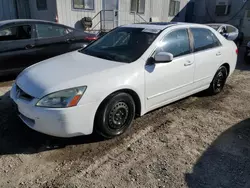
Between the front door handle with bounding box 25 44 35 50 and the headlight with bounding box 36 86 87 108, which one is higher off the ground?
the front door handle with bounding box 25 44 35 50

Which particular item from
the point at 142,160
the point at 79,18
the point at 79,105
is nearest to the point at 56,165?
the point at 79,105

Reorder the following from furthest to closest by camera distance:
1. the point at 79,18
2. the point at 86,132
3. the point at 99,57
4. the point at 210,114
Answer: the point at 79,18 < the point at 210,114 < the point at 99,57 < the point at 86,132

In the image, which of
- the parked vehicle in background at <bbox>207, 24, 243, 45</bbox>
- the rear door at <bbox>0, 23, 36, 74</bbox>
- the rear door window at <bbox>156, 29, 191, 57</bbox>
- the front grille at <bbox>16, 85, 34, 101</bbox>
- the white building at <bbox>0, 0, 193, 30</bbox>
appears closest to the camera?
the front grille at <bbox>16, 85, 34, 101</bbox>

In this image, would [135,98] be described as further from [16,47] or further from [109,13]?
[109,13]

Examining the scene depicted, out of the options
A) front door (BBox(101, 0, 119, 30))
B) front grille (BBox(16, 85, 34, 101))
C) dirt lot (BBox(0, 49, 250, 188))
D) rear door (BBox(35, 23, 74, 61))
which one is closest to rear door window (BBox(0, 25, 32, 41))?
rear door (BBox(35, 23, 74, 61))

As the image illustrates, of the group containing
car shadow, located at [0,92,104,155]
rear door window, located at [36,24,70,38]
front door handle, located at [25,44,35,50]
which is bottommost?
car shadow, located at [0,92,104,155]

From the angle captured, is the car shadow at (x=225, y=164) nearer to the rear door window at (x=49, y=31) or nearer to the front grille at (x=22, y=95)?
the front grille at (x=22, y=95)

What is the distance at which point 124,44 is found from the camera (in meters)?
3.72

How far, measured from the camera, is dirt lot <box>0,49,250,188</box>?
241 centimetres

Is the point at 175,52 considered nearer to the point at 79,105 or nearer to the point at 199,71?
the point at 199,71

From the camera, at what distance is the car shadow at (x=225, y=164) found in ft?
7.88

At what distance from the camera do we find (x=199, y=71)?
407cm

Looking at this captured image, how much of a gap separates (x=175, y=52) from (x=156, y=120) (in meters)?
1.16

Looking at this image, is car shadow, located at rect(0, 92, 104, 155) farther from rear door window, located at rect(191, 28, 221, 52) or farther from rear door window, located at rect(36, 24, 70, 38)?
rear door window, located at rect(36, 24, 70, 38)
